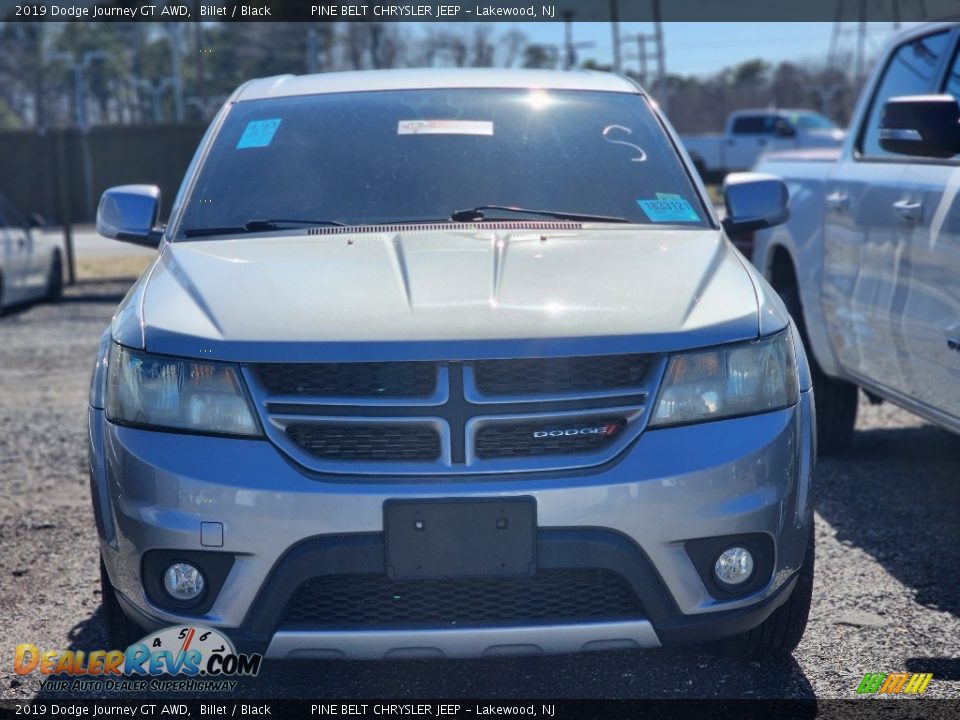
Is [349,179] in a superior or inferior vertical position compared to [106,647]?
superior

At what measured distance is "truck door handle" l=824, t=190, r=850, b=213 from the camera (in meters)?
5.23

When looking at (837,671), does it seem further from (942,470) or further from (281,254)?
(942,470)

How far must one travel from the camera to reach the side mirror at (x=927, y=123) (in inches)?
165

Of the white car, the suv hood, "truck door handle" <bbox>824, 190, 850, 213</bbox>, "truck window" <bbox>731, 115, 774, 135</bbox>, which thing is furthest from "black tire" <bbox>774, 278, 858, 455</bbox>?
"truck window" <bbox>731, 115, 774, 135</bbox>

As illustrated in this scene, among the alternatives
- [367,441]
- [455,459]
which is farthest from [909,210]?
[367,441]

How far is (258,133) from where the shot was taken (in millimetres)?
4246

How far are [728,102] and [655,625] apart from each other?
221ft

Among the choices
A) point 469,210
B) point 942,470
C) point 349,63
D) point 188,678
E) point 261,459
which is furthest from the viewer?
point 349,63

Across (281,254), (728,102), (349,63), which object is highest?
(281,254)

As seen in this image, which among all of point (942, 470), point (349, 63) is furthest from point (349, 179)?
Result: point (349, 63)

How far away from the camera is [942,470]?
18.6ft

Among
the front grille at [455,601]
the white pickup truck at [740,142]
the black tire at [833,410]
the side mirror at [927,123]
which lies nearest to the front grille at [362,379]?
Answer: the front grille at [455,601]

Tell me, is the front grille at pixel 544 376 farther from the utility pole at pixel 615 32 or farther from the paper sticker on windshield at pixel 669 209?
the utility pole at pixel 615 32

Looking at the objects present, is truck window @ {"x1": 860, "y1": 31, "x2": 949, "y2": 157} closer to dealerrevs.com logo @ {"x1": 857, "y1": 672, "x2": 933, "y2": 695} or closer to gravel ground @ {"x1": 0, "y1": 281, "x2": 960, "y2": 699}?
gravel ground @ {"x1": 0, "y1": 281, "x2": 960, "y2": 699}
